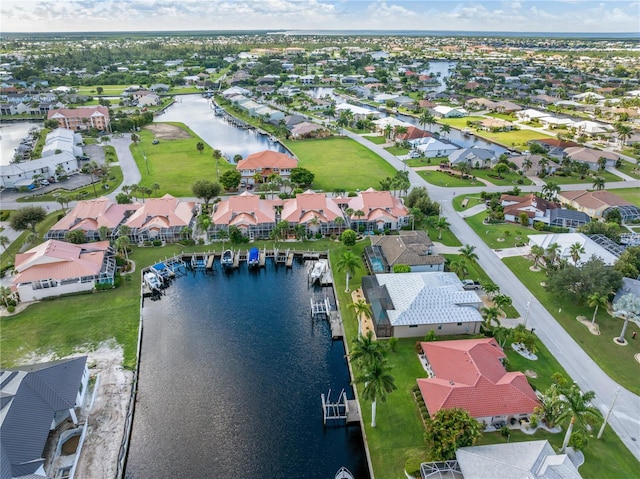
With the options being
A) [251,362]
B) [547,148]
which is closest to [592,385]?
[251,362]

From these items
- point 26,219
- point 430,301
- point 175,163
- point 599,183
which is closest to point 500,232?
point 430,301

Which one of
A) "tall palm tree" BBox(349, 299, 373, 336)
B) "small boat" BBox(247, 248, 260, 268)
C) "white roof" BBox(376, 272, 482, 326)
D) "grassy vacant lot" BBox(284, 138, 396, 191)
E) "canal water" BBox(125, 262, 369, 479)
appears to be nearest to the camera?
"canal water" BBox(125, 262, 369, 479)

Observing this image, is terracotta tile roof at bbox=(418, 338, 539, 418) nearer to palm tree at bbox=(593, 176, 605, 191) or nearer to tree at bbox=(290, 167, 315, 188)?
tree at bbox=(290, 167, 315, 188)

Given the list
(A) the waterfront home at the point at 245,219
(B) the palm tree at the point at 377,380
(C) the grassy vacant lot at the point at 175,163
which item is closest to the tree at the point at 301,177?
(A) the waterfront home at the point at 245,219

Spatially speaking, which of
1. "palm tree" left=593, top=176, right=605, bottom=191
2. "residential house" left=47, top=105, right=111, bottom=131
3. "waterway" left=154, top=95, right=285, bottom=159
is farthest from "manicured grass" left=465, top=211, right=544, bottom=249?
"residential house" left=47, top=105, right=111, bottom=131

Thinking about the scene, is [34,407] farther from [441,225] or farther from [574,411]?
[441,225]

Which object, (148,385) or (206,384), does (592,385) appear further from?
(148,385)
